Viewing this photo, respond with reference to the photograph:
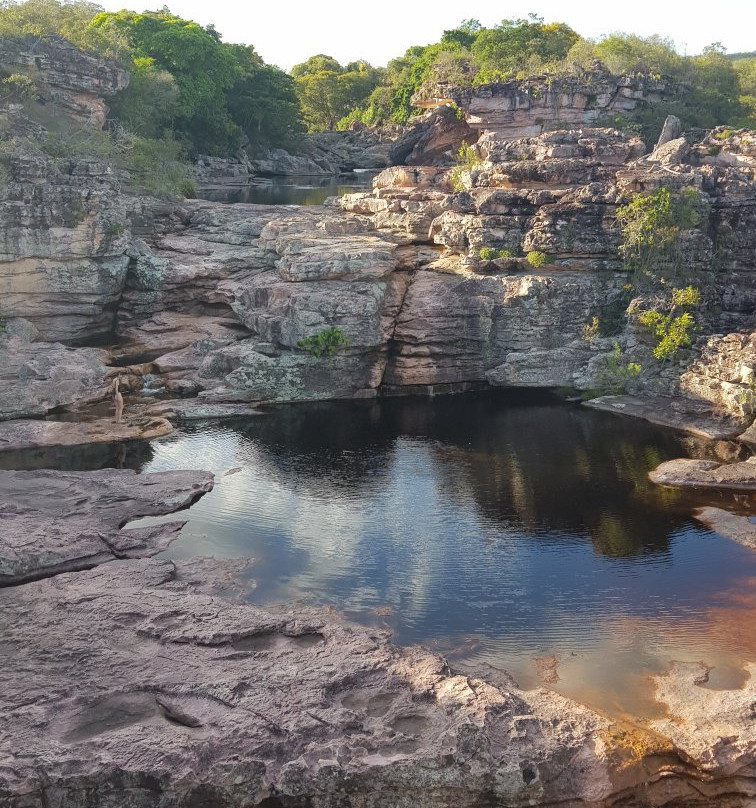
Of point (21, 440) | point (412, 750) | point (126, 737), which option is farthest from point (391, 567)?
point (21, 440)

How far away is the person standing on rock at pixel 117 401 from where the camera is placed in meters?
27.2

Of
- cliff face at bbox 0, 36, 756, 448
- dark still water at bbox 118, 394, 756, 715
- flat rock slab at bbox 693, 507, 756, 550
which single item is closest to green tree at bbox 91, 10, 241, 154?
cliff face at bbox 0, 36, 756, 448

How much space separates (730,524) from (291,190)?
4692 centimetres

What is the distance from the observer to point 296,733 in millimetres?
12273

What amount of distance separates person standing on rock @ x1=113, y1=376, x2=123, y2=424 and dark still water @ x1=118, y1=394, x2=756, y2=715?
232 centimetres

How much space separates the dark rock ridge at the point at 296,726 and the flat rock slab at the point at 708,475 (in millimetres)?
9174

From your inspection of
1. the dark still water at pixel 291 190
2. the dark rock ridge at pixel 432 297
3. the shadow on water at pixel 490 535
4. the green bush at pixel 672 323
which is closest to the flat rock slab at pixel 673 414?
the dark rock ridge at pixel 432 297

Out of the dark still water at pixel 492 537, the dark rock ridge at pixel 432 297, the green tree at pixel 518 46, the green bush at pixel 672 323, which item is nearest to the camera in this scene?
the dark still water at pixel 492 537

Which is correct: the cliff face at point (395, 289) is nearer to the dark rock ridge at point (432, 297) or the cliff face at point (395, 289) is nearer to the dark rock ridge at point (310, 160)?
the dark rock ridge at point (432, 297)

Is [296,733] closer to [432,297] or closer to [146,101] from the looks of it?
[432,297]

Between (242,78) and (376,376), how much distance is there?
162 ft

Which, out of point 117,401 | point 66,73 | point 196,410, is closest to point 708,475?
point 196,410

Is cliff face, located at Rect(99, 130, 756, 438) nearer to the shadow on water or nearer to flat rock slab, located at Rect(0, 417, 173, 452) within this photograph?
the shadow on water

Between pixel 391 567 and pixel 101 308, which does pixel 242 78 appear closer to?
pixel 101 308
